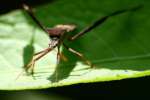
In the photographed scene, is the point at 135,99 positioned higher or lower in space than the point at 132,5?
lower

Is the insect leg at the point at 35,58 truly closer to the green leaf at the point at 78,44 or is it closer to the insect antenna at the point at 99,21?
the green leaf at the point at 78,44

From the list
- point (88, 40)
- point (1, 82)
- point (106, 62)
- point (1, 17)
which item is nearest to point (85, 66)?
point (106, 62)

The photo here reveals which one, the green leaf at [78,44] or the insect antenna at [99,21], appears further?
the insect antenna at [99,21]

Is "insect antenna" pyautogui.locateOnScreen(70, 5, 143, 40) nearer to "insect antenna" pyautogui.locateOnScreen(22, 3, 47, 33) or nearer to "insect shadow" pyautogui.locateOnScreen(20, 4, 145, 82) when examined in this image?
"insect shadow" pyautogui.locateOnScreen(20, 4, 145, 82)

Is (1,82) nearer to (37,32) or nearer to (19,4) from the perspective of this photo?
(37,32)

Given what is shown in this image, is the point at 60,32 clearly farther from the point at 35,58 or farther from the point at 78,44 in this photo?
the point at 35,58

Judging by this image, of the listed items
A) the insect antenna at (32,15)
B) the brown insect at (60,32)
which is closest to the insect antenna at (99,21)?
the brown insect at (60,32)

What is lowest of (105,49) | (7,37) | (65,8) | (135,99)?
(135,99)

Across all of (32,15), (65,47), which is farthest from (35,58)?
(32,15)
